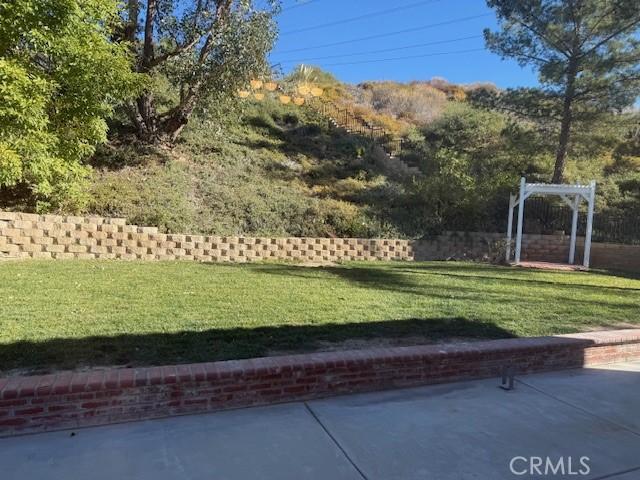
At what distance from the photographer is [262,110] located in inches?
853

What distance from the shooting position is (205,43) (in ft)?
44.9

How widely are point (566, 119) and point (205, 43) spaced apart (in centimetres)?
1134

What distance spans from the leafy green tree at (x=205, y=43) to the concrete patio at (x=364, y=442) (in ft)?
38.6

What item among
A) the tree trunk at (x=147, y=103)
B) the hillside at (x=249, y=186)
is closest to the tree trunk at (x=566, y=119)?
the hillside at (x=249, y=186)

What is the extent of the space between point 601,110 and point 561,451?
15.3 metres

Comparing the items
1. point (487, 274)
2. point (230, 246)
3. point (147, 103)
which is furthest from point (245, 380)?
point (147, 103)

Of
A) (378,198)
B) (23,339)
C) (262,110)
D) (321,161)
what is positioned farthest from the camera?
(262,110)

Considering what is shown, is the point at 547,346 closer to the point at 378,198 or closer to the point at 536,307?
the point at 536,307

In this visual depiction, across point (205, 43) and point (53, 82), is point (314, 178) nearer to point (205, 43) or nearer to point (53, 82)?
point (205, 43)

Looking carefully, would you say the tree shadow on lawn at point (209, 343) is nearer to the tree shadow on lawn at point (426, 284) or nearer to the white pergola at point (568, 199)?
the tree shadow on lawn at point (426, 284)

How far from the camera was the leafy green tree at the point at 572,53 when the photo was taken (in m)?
14.8

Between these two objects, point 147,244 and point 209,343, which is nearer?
point 209,343

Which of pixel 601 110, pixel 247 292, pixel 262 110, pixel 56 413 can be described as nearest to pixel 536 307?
pixel 247 292

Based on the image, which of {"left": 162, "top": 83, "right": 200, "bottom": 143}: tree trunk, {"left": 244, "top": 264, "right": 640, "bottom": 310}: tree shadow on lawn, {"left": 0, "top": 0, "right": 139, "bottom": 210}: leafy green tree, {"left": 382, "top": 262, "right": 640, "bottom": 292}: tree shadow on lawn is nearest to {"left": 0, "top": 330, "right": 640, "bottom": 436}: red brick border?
{"left": 244, "top": 264, "right": 640, "bottom": 310}: tree shadow on lawn
